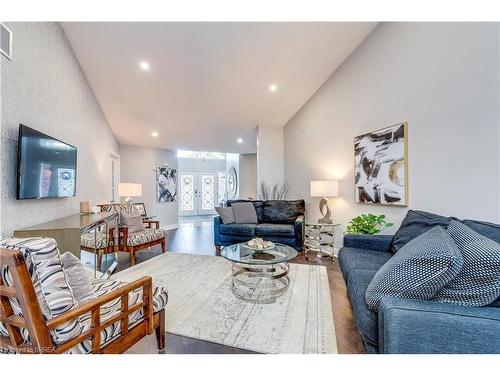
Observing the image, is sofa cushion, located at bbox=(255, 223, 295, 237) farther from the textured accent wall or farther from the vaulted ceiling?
the textured accent wall

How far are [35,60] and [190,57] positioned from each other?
5.58ft

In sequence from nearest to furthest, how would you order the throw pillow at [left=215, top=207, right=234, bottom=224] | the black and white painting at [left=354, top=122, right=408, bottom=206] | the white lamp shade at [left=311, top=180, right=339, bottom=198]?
the black and white painting at [left=354, top=122, right=408, bottom=206]
the white lamp shade at [left=311, top=180, right=339, bottom=198]
the throw pillow at [left=215, top=207, right=234, bottom=224]

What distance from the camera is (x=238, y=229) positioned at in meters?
4.11

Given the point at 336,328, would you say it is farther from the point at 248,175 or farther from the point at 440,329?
the point at 248,175

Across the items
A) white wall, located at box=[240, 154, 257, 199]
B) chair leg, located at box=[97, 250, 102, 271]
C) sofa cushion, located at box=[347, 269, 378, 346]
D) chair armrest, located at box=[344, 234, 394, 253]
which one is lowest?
chair leg, located at box=[97, 250, 102, 271]

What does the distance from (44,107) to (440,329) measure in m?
3.70

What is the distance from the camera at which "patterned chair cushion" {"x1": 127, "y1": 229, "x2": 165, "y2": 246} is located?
3244 millimetres

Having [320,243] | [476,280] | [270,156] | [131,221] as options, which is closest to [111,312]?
[476,280]

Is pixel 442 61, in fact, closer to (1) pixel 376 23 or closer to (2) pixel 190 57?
(1) pixel 376 23

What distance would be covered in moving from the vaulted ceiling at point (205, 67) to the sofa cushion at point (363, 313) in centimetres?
291

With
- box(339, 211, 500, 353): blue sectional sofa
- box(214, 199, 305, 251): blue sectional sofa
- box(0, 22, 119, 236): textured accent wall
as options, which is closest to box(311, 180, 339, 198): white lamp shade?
box(214, 199, 305, 251): blue sectional sofa

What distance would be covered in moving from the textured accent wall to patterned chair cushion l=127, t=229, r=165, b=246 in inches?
33.9
